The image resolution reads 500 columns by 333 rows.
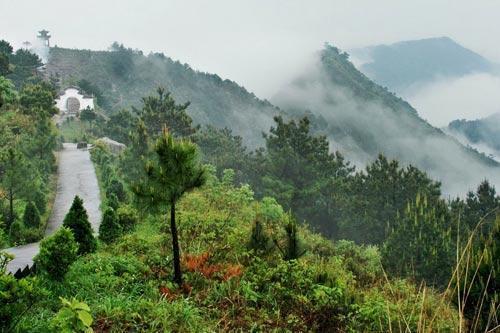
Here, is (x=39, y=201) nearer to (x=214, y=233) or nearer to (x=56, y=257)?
(x=214, y=233)

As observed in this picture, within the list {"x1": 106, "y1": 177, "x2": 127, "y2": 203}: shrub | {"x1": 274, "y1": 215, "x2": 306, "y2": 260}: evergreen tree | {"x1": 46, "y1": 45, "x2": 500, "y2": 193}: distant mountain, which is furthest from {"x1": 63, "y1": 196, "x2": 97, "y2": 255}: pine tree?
{"x1": 46, "y1": 45, "x2": 500, "y2": 193}: distant mountain

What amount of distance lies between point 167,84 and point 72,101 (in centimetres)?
6916

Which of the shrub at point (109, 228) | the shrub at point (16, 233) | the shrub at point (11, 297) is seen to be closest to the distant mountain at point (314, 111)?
the shrub at point (16, 233)

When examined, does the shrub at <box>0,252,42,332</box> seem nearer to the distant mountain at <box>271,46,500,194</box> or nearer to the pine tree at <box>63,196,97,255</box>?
the pine tree at <box>63,196,97,255</box>

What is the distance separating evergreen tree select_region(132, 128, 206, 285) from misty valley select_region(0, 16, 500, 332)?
0.10ft

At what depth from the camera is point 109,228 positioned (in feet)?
51.7

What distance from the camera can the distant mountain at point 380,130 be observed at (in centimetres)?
13950

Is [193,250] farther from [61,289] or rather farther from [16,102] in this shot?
[16,102]

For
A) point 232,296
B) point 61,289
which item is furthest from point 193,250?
point 61,289

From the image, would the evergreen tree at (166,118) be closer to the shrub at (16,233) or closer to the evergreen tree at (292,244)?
the shrub at (16,233)

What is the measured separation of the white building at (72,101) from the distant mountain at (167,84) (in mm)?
41674

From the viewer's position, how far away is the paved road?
16.7 metres

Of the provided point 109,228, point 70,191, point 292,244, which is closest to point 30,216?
point 109,228

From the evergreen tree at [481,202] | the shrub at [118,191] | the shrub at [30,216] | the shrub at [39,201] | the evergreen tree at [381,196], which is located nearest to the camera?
the shrub at [30,216]
